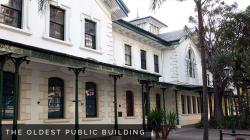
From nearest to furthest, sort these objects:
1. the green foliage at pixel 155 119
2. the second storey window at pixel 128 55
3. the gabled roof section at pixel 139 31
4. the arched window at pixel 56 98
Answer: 1. the arched window at pixel 56 98
2. the green foliage at pixel 155 119
3. the gabled roof section at pixel 139 31
4. the second storey window at pixel 128 55

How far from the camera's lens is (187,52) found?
29.4 metres

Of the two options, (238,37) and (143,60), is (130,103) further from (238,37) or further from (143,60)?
(238,37)

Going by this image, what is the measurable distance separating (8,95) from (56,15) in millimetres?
4735

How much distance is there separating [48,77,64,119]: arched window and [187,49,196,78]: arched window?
56.8ft

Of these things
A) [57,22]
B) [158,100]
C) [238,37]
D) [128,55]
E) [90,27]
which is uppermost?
[238,37]

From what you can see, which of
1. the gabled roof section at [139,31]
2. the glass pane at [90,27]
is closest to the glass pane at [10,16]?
the glass pane at [90,27]

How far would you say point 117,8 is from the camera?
17828mm

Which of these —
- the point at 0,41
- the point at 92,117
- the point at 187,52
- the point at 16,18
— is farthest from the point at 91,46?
the point at 187,52

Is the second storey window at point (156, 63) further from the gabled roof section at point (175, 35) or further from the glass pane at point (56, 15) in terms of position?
the glass pane at point (56, 15)

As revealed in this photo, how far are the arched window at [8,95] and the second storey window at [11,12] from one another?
6.92 feet

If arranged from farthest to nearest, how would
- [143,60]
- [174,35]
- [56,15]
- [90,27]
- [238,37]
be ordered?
[174,35] → [238,37] → [143,60] → [90,27] → [56,15]

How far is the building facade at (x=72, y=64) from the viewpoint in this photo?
1151 centimetres

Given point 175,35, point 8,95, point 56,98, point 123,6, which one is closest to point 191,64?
point 175,35

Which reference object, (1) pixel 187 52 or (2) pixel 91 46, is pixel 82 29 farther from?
(1) pixel 187 52
